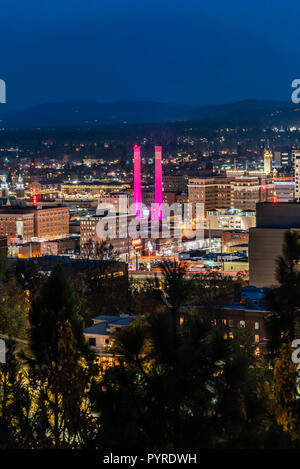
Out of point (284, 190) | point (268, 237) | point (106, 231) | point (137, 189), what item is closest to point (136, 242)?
point (106, 231)

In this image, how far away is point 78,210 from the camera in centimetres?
4797

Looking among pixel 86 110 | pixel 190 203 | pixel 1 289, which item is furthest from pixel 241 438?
pixel 86 110

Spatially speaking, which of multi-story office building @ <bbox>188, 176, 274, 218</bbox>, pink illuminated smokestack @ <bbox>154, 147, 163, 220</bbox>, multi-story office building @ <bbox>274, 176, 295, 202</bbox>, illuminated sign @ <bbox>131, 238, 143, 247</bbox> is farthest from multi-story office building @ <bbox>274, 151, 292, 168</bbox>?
illuminated sign @ <bbox>131, 238, 143, 247</bbox>

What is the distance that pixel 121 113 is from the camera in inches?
5817

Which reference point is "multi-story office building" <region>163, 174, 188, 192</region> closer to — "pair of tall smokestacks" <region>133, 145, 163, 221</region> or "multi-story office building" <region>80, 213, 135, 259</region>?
"pair of tall smokestacks" <region>133, 145, 163, 221</region>

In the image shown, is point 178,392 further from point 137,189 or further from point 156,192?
point 137,189

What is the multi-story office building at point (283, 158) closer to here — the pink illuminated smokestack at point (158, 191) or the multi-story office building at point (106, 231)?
the pink illuminated smokestack at point (158, 191)

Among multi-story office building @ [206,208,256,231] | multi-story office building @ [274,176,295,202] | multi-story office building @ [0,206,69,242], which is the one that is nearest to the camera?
multi-story office building @ [0,206,69,242]

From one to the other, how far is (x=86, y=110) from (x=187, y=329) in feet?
485

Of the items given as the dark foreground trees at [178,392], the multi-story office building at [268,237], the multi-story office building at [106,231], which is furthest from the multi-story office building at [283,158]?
the dark foreground trees at [178,392]

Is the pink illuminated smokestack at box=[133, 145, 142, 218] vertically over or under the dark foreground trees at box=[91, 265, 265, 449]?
over

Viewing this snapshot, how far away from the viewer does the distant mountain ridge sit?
127875mm

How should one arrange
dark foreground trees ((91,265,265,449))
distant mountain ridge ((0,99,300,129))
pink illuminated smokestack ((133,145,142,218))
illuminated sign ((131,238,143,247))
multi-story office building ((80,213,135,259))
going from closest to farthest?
dark foreground trees ((91,265,265,449))
illuminated sign ((131,238,143,247))
multi-story office building ((80,213,135,259))
pink illuminated smokestack ((133,145,142,218))
distant mountain ridge ((0,99,300,129))
